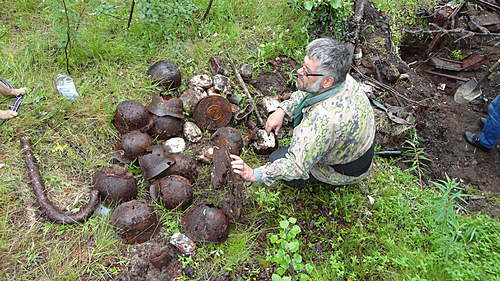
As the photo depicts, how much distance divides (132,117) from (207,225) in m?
1.49

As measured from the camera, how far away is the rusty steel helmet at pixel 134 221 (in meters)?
3.23

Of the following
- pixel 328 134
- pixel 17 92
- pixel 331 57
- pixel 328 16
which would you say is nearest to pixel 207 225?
pixel 328 134

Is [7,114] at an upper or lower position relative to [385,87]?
upper

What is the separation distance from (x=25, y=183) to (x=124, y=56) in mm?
2166

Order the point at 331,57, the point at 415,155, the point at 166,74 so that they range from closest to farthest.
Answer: the point at 331,57
the point at 166,74
the point at 415,155

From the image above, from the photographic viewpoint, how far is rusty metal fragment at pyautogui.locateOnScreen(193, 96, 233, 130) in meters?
4.16

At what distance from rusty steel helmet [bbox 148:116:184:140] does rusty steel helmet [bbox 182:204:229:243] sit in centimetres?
108

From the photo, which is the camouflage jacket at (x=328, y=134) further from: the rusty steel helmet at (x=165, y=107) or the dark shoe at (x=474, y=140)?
the dark shoe at (x=474, y=140)

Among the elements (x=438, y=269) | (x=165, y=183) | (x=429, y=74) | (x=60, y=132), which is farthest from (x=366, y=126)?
(x=429, y=74)

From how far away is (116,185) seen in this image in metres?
3.42

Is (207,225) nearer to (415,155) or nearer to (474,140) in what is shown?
(415,155)

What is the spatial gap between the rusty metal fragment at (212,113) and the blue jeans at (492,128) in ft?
11.7

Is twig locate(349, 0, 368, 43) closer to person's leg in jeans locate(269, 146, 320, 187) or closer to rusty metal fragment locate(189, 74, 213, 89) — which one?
rusty metal fragment locate(189, 74, 213, 89)

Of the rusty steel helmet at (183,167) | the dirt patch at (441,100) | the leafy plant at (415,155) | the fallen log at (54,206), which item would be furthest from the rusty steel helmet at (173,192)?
the leafy plant at (415,155)
